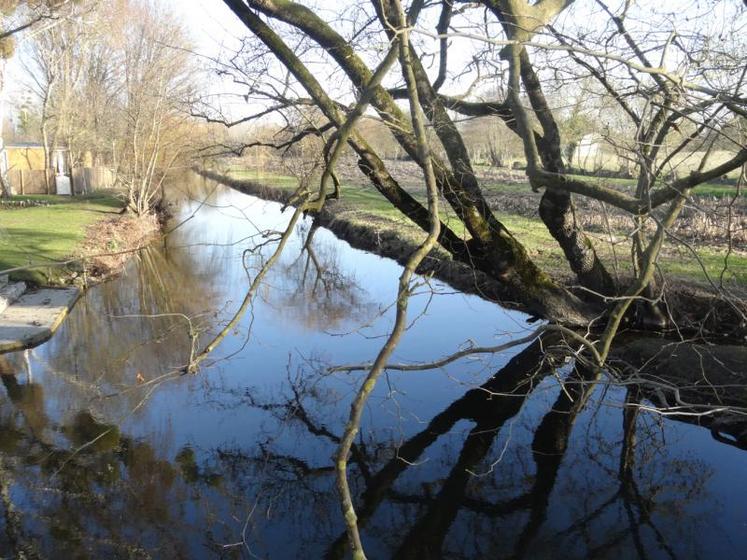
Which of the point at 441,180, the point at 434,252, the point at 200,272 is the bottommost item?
the point at 200,272

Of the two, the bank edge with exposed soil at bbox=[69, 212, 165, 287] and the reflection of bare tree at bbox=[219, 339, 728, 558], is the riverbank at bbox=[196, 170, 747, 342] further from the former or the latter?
the bank edge with exposed soil at bbox=[69, 212, 165, 287]

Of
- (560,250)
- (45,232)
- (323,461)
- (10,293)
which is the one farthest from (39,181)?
(323,461)

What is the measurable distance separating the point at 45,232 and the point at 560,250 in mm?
12909

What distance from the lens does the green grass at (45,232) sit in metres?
13.6

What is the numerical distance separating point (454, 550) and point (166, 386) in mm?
4578

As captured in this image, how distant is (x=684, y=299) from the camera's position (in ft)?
33.8

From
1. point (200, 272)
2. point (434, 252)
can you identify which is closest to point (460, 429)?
point (434, 252)

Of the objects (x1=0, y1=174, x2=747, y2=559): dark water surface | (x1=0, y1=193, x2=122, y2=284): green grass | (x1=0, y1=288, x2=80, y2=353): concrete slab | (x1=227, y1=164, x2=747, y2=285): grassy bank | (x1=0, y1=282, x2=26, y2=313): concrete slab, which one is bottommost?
(x1=0, y1=174, x2=747, y2=559): dark water surface

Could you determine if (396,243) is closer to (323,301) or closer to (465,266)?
(465,266)

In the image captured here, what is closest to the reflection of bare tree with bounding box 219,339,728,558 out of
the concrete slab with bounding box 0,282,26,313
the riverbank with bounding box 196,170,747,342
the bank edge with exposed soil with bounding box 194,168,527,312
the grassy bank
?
the riverbank with bounding box 196,170,747,342

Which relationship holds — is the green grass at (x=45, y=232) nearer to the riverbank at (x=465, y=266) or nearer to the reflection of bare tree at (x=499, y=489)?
the riverbank at (x=465, y=266)

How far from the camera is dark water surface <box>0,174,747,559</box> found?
216 inches

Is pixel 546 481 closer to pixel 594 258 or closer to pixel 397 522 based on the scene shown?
pixel 397 522

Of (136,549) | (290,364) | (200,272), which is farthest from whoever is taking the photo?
(200,272)
